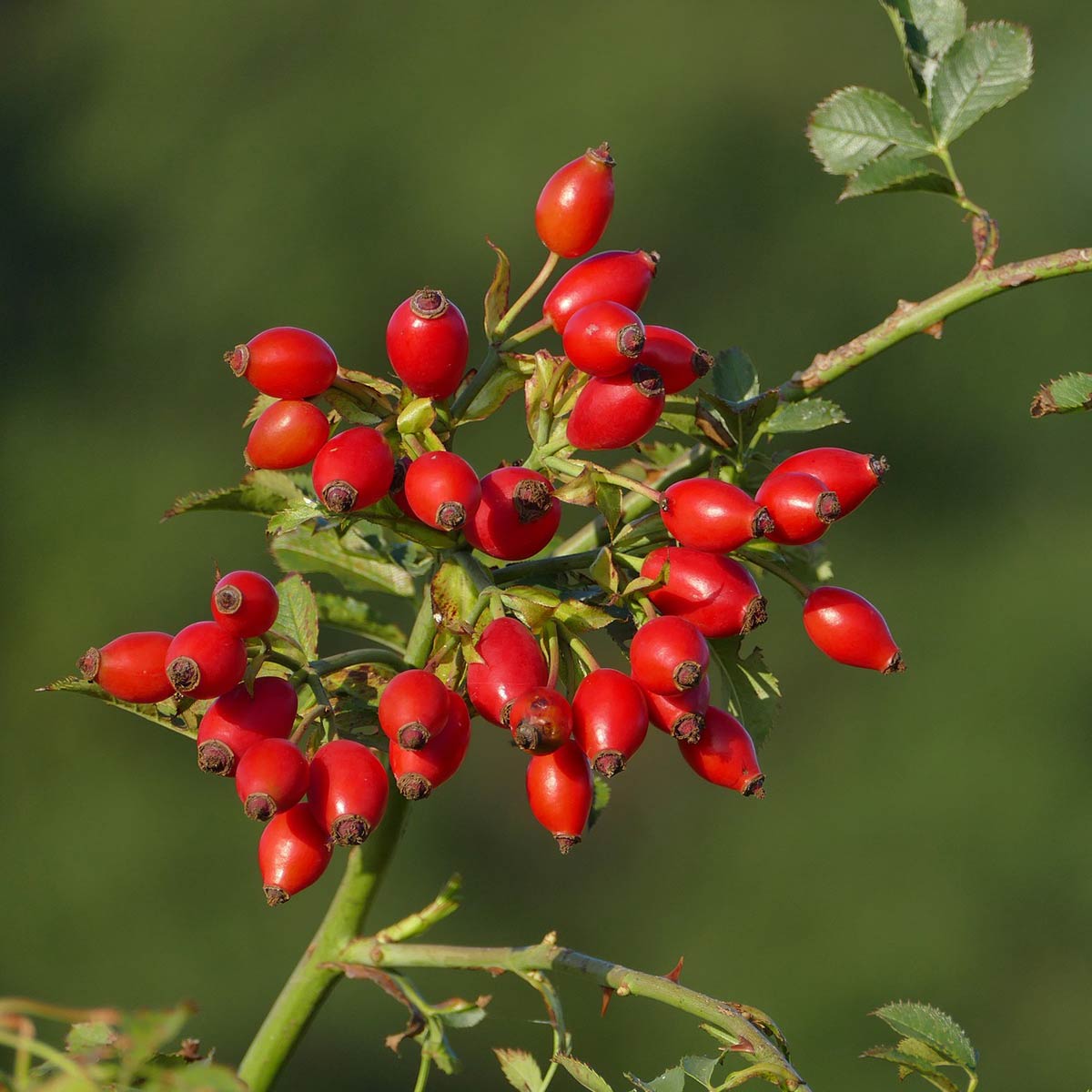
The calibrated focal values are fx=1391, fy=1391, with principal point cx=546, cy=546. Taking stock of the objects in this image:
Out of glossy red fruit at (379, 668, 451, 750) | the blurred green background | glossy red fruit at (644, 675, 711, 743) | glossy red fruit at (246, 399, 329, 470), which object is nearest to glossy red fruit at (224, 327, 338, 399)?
glossy red fruit at (246, 399, 329, 470)

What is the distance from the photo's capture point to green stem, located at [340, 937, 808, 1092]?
39.4 inches

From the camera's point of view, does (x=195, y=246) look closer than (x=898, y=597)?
No

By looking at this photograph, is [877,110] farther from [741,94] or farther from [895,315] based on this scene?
[741,94]

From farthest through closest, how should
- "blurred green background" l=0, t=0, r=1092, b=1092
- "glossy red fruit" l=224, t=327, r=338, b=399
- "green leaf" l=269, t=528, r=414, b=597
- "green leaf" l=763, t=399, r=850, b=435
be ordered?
1. "blurred green background" l=0, t=0, r=1092, b=1092
2. "green leaf" l=269, t=528, r=414, b=597
3. "green leaf" l=763, t=399, r=850, b=435
4. "glossy red fruit" l=224, t=327, r=338, b=399

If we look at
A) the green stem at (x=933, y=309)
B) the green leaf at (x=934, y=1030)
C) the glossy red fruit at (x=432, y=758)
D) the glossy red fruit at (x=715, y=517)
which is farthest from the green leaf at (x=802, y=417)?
the green leaf at (x=934, y=1030)

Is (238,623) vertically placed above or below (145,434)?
above

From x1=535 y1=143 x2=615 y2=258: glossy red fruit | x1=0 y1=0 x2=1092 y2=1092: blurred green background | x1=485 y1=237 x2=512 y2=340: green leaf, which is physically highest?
x1=535 y1=143 x2=615 y2=258: glossy red fruit

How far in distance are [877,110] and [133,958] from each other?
4.93 meters

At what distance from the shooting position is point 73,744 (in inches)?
237

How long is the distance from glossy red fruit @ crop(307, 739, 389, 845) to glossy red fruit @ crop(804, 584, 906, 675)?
0.39m

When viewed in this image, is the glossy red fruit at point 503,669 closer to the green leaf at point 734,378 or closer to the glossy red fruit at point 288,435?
the glossy red fruit at point 288,435

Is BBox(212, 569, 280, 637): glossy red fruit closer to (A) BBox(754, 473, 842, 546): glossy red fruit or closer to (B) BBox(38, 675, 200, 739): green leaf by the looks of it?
(B) BBox(38, 675, 200, 739): green leaf

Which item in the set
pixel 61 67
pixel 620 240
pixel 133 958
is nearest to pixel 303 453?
pixel 133 958

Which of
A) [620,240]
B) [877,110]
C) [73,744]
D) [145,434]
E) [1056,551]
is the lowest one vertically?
[73,744]
